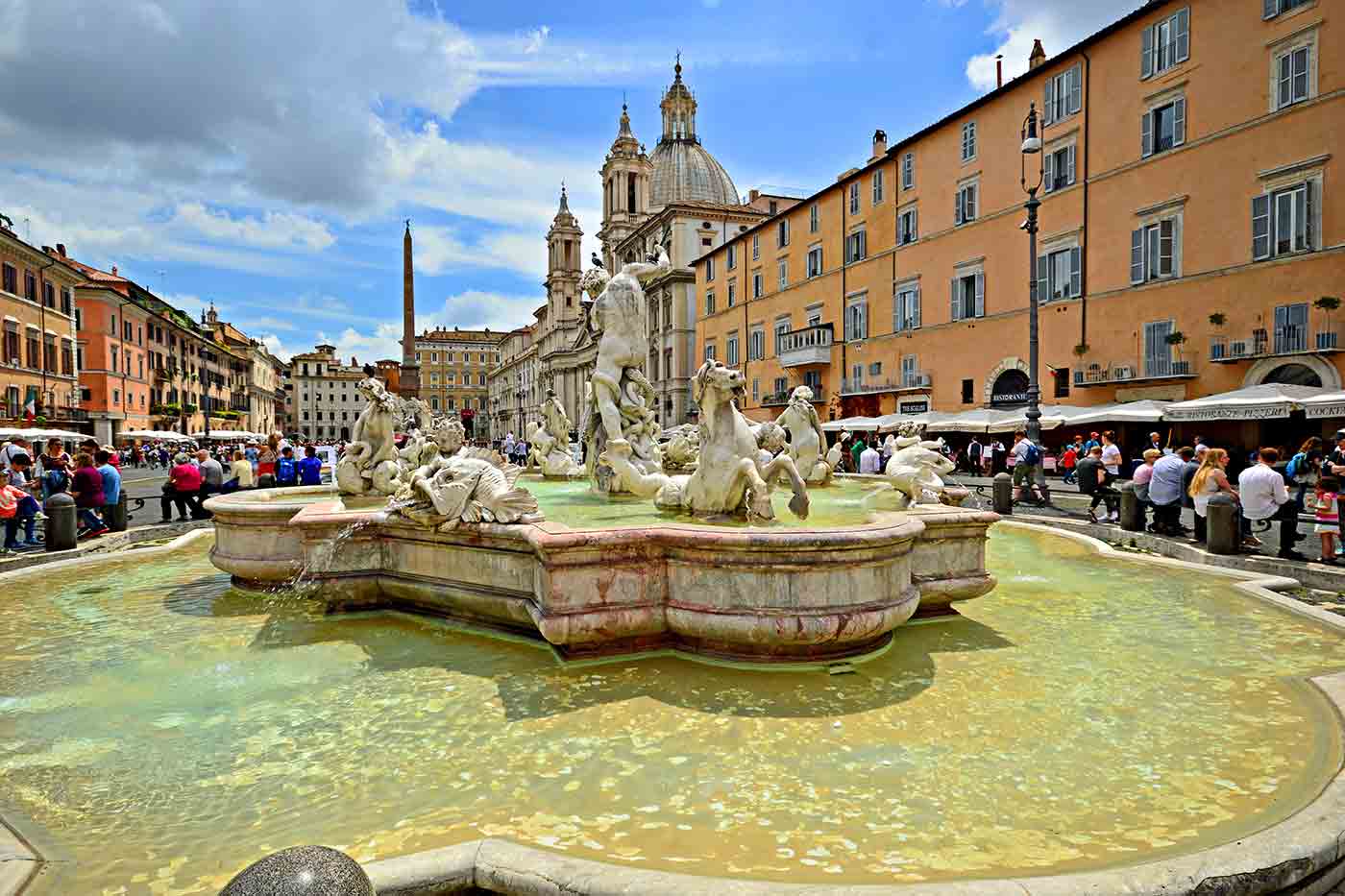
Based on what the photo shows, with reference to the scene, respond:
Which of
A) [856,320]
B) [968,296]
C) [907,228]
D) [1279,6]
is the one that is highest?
[1279,6]

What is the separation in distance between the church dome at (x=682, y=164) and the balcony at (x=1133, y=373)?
2166 inches

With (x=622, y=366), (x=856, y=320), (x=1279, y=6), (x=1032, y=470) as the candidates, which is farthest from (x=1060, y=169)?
(x=622, y=366)

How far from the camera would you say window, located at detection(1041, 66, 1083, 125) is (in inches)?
1001

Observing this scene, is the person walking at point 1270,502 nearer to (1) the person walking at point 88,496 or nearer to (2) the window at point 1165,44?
(1) the person walking at point 88,496

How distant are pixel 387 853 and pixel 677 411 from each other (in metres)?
56.6

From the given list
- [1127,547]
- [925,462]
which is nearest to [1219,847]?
[925,462]

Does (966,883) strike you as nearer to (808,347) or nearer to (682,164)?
(808,347)

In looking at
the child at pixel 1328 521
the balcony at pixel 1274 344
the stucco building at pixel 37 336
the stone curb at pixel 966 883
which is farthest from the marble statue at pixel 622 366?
the stucco building at pixel 37 336

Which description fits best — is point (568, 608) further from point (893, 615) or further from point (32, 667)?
point (32, 667)

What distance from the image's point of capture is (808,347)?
134ft

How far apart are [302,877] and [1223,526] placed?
9.52 meters

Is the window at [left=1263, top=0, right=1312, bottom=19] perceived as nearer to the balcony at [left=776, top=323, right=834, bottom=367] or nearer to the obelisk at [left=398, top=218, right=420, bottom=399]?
the balcony at [left=776, top=323, right=834, bottom=367]

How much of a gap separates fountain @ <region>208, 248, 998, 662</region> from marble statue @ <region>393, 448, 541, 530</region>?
0.01 meters

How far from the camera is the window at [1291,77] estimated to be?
19.2 meters
